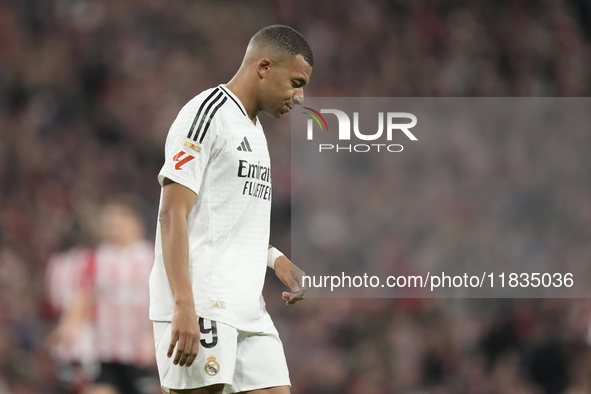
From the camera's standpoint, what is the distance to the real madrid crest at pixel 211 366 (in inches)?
101

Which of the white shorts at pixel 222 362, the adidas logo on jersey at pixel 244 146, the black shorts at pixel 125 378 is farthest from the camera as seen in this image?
the black shorts at pixel 125 378

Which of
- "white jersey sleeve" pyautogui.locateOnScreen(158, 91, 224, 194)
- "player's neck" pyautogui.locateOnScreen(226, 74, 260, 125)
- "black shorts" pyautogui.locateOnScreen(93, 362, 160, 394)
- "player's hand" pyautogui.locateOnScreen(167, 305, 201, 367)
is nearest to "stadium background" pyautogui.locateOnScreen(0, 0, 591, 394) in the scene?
"black shorts" pyautogui.locateOnScreen(93, 362, 160, 394)

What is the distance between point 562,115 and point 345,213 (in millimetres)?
3694

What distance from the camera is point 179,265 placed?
98.4 inches

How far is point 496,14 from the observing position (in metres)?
12.4

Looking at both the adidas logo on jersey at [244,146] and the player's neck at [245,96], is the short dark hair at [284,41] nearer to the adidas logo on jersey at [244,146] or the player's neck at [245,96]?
the player's neck at [245,96]

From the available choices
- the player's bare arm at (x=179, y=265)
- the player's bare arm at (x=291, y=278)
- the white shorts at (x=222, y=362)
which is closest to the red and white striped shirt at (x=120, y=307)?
the player's bare arm at (x=291, y=278)

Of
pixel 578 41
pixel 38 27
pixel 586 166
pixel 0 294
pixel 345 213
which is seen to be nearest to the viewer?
pixel 0 294

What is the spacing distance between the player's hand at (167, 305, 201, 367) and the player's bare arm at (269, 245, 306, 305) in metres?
0.65

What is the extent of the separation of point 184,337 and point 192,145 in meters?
0.63

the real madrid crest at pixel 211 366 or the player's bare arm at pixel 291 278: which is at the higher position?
the player's bare arm at pixel 291 278

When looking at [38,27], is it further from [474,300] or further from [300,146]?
[474,300]

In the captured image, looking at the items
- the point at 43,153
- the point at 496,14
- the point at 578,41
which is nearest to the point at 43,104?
the point at 43,153

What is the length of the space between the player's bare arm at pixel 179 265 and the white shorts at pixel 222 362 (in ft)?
0.41
